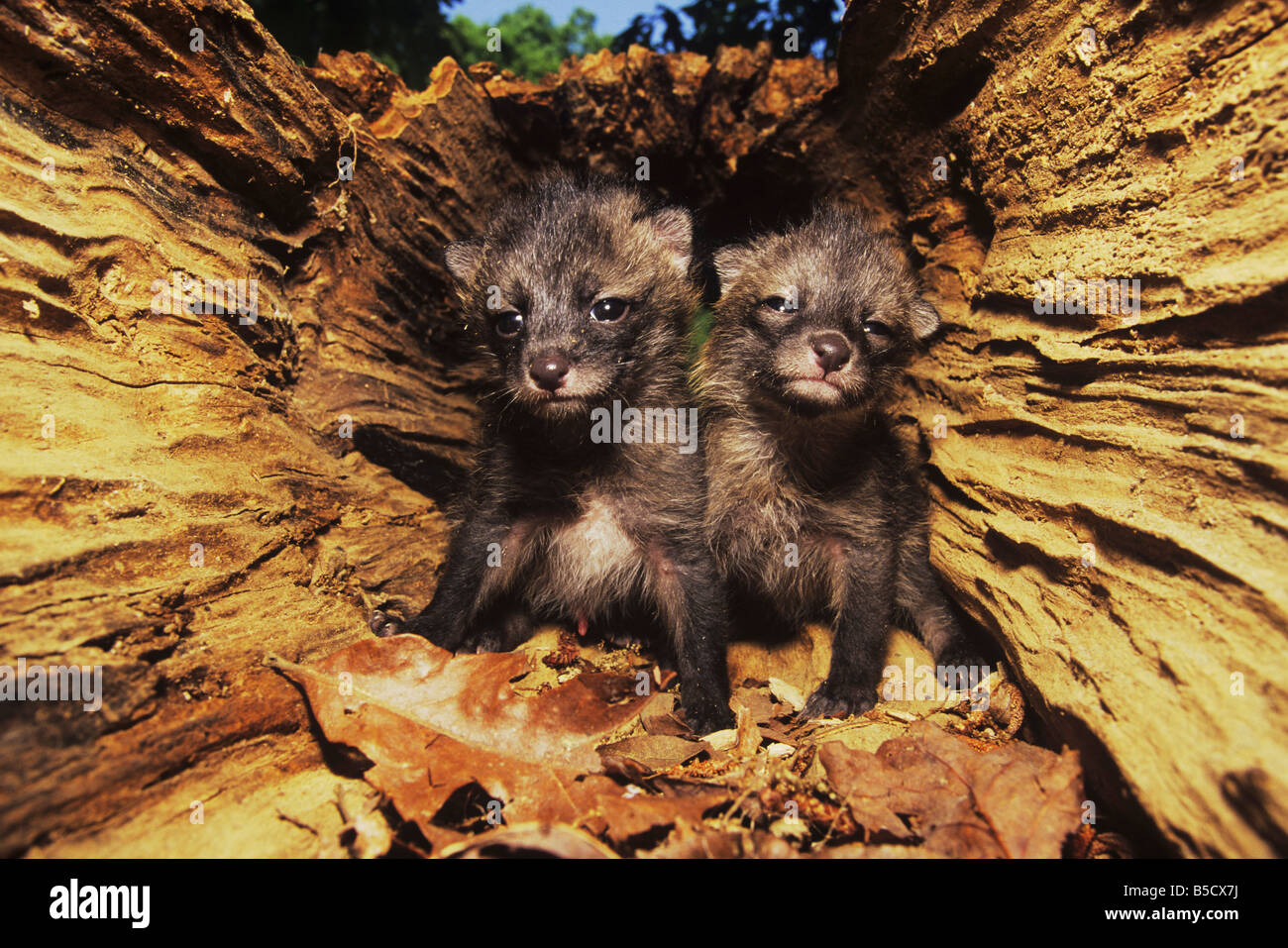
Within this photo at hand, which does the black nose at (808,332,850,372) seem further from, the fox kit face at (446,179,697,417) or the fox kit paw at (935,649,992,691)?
the fox kit paw at (935,649,992,691)

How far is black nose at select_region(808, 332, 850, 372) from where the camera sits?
3.56 m

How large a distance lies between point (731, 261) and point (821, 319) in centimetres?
111

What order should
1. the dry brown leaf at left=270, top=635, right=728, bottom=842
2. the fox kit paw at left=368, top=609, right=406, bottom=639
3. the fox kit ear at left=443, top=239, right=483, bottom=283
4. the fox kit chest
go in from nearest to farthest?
the dry brown leaf at left=270, top=635, right=728, bottom=842, the fox kit paw at left=368, top=609, right=406, bottom=639, the fox kit chest, the fox kit ear at left=443, top=239, right=483, bottom=283

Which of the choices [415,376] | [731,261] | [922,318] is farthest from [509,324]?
[922,318]

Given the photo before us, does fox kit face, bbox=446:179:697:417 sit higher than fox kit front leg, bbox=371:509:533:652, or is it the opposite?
fox kit face, bbox=446:179:697:417

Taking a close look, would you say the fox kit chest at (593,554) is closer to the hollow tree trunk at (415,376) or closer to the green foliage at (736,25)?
the hollow tree trunk at (415,376)

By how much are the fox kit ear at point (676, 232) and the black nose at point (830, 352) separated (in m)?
1.38

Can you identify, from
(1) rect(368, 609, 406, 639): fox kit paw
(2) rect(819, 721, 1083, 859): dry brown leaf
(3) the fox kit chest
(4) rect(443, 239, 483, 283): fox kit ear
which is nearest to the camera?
(2) rect(819, 721, 1083, 859): dry brown leaf

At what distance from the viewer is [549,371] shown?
3.41 m

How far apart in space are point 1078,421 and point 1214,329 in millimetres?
644

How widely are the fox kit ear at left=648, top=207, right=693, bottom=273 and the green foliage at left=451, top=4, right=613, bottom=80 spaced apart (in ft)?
33.1

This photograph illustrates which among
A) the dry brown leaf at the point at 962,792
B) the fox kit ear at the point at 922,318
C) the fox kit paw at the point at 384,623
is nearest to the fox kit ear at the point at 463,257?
the fox kit paw at the point at 384,623

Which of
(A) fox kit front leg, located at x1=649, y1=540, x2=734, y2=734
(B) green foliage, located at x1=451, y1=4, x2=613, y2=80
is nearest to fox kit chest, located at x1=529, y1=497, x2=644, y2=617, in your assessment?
(A) fox kit front leg, located at x1=649, y1=540, x2=734, y2=734

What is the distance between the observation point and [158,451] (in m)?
2.79
